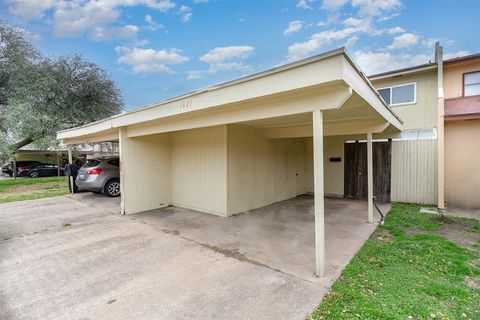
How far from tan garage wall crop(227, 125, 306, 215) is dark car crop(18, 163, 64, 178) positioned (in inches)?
745

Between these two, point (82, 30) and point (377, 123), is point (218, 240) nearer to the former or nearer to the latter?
point (377, 123)

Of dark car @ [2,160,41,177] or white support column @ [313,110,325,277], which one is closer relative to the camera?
white support column @ [313,110,325,277]

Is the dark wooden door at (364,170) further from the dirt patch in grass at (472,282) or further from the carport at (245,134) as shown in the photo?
the dirt patch in grass at (472,282)

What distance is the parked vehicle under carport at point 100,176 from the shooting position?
8109 mm

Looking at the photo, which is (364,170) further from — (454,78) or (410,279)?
(410,279)

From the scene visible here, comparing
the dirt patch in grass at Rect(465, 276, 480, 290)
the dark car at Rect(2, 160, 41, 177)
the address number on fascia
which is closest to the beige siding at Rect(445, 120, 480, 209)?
the dirt patch in grass at Rect(465, 276, 480, 290)

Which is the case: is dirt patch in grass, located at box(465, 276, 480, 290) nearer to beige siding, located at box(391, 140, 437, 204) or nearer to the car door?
beige siding, located at box(391, 140, 437, 204)

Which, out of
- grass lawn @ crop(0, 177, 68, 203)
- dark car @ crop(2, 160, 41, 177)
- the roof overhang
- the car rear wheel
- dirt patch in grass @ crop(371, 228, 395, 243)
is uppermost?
the roof overhang

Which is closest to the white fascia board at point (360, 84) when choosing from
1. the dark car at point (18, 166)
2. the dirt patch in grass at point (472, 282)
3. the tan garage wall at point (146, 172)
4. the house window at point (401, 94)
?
the dirt patch in grass at point (472, 282)

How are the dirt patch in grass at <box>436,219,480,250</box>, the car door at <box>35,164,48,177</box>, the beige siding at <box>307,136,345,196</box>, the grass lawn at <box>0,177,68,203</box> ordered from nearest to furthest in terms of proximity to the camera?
the dirt patch in grass at <box>436,219,480,250</box> < the grass lawn at <box>0,177,68,203</box> < the beige siding at <box>307,136,345,196</box> < the car door at <box>35,164,48,177</box>

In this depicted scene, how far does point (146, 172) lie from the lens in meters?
6.66

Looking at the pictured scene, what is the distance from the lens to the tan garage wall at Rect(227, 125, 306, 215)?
6.07 meters

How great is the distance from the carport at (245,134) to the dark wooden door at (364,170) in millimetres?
1810

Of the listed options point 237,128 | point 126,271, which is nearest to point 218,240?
point 126,271
